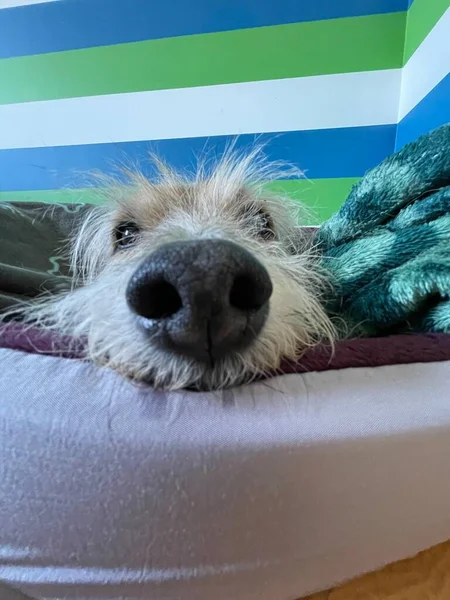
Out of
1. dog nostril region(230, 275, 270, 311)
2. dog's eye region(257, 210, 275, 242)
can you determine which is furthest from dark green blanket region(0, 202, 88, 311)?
dog nostril region(230, 275, 270, 311)

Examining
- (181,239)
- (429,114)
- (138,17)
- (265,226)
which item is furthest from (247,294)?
(138,17)

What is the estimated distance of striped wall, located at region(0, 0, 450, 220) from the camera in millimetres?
2371

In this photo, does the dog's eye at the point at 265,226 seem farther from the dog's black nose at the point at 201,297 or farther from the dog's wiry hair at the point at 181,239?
the dog's black nose at the point at 201,297

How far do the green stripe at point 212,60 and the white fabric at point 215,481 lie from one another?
2.12 metres

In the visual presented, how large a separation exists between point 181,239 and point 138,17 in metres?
2.20

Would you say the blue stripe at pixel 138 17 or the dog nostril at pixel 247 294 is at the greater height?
the blue stripe at pixel 138 17

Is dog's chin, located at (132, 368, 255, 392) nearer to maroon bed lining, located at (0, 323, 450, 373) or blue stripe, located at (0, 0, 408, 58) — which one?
maroon bed lining, located at (0, 323, 450, 373)

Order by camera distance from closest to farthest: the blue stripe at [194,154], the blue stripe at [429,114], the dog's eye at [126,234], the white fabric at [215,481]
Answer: the white fabric at [215,481] < the dog's eye at [126,234] < the blue stripe at [429,114] < the blue stripe at [194,154]

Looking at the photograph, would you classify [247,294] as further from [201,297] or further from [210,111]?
[210,111]

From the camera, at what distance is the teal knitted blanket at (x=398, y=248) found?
2.82 ft

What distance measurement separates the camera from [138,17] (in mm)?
2596

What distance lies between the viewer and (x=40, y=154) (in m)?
2.90

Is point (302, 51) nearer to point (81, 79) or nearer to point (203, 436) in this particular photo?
point (81, 79)

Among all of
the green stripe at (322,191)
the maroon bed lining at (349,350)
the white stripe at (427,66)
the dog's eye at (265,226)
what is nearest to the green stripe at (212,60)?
the white stripe at (427,66)
